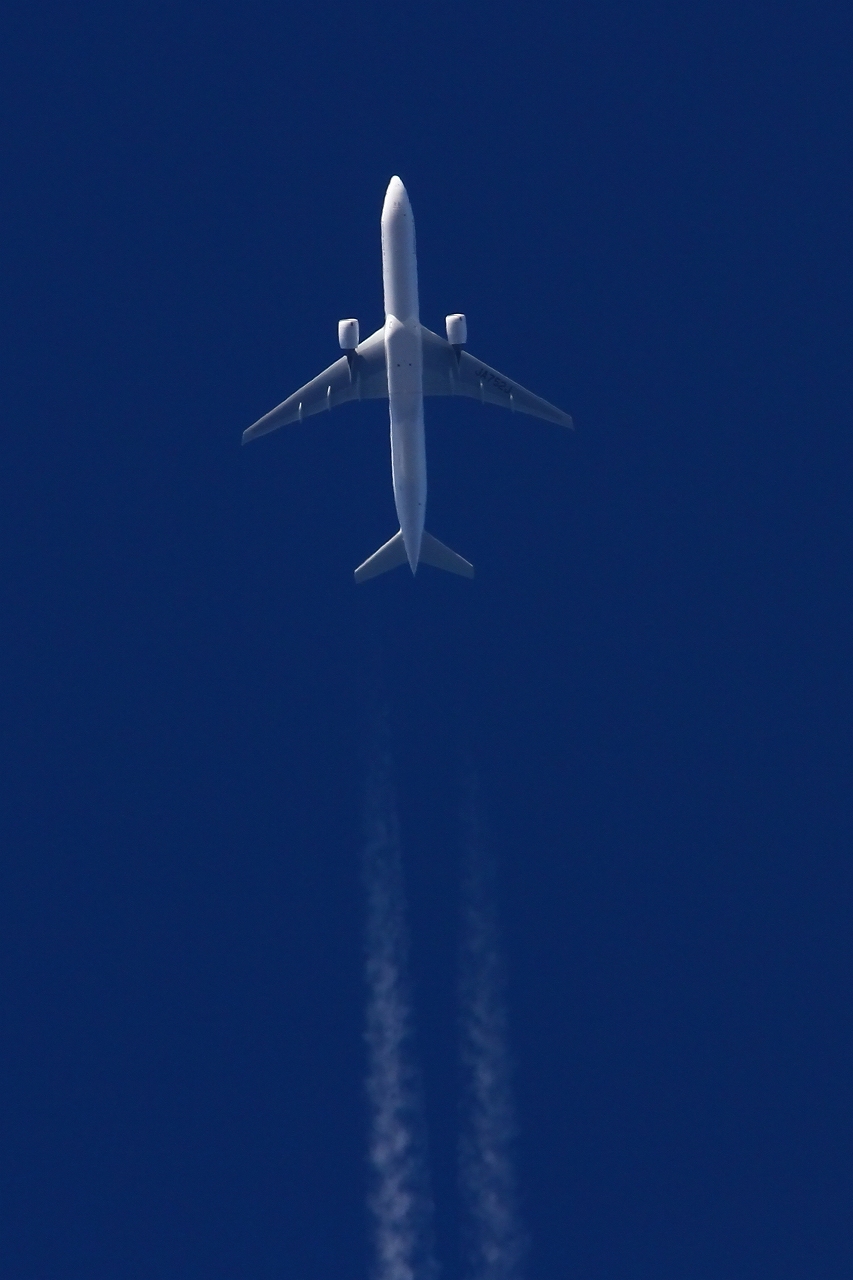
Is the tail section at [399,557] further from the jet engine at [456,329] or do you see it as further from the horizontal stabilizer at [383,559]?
the jet engine at [456,329]

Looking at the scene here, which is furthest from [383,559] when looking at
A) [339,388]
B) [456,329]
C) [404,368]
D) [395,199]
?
[395,199]

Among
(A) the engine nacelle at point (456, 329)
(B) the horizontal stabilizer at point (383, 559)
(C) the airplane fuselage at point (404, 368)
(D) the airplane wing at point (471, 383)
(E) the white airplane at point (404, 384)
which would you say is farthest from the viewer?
(D) the airplane wing at point (471, 383)

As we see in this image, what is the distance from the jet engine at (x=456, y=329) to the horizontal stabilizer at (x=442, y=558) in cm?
760

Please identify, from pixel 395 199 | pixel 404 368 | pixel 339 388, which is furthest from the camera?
pixel 339 388

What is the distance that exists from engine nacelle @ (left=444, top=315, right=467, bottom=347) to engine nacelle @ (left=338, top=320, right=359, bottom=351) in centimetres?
356

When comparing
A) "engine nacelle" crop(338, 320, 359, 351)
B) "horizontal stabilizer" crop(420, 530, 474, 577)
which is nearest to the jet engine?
"engine nacelle" crop(338, 320, 359, 351)

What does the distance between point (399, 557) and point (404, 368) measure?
8333mm

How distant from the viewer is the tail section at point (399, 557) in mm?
81875

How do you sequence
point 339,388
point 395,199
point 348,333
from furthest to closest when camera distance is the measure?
point 339,388
point 348,333
point 395,199

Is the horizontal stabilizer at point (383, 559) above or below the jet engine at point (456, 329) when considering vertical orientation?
below

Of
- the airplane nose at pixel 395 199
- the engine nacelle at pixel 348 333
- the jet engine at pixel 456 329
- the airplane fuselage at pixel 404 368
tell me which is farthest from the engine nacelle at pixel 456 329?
the airplane nose at pixel 395 199

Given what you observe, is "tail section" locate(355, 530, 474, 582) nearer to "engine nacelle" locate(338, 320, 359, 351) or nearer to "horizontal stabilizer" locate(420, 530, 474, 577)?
"horizontal stabilizer" locate(420, 530, 474, 577)

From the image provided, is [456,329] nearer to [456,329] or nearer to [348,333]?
[456,329]

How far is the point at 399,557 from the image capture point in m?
82.1
